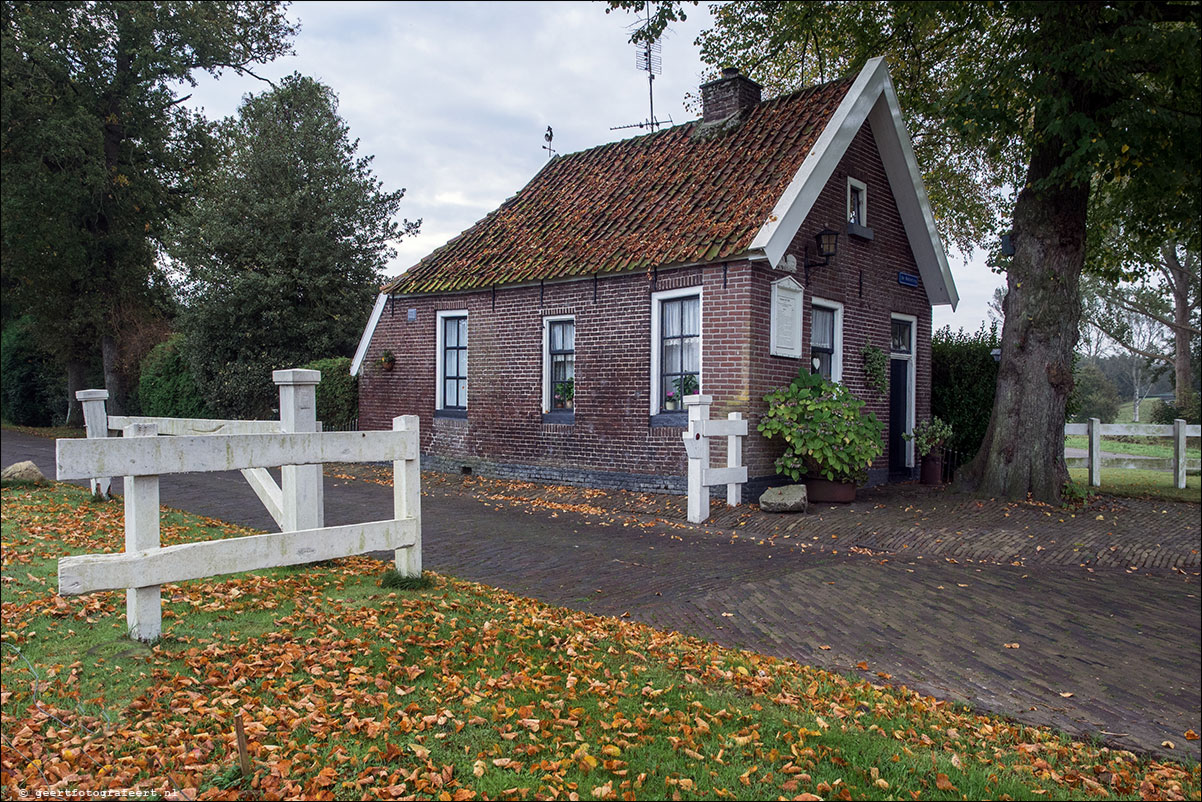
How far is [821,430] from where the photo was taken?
11102mm

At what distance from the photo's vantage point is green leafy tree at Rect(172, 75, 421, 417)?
67.6 ft

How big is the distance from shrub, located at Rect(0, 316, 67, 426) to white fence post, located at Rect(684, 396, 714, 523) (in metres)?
17.2

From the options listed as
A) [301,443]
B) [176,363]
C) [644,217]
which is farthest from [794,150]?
[176,363]

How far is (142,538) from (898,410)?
13502mm

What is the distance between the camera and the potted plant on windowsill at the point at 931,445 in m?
14.2

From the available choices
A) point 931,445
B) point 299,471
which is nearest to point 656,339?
point 931,445

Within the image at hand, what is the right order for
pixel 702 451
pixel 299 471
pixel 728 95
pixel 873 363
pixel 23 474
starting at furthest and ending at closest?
pixel 728 95, pixel 873 363, pixel 23 474, pixel 702 451, pixel 299 471

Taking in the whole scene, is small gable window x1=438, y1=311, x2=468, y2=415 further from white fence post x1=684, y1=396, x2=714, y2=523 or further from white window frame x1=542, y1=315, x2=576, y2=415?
white fence post x1=684, y1=396, x2=714, y2=523

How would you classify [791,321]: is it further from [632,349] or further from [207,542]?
[207,542]

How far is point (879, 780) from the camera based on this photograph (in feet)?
9.91

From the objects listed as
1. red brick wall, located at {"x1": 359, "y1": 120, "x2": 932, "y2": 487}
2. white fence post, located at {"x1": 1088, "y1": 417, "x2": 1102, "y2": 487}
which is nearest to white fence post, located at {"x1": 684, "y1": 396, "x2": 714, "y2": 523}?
red brick wall, located at {"x1": 359, "y1": 120, "x2": 932, "y2": 487}

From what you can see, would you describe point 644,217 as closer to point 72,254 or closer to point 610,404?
point 610,404

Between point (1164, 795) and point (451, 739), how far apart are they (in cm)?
269

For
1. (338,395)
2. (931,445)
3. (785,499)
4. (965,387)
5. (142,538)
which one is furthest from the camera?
(338,395)
